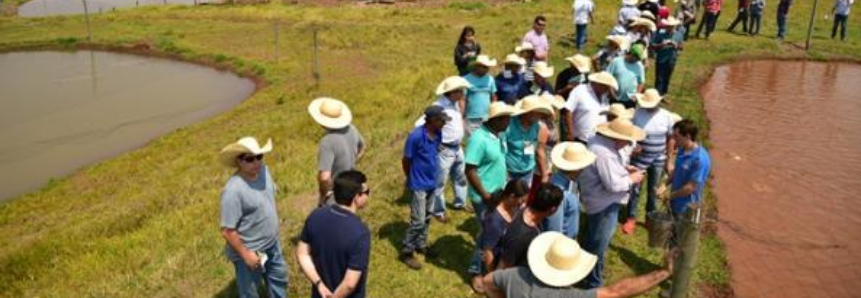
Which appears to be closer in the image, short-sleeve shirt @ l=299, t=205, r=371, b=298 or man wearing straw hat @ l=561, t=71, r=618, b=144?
short-sleeve shirt @ l=299, t=205, r=371, b=298

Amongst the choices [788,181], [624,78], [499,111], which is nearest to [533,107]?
[499,111]

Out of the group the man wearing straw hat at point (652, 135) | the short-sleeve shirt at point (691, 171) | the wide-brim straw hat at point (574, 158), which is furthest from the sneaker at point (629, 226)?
the wide-brim straw hat at point (574, 158)

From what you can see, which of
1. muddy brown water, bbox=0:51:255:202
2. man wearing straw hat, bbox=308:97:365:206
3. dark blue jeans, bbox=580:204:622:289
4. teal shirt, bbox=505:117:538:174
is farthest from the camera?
muddy brown water, bbox=0:51:255:202

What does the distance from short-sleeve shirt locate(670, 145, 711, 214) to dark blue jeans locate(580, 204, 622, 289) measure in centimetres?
89

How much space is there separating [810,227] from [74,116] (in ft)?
64.3

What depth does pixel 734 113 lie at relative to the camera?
12883mm

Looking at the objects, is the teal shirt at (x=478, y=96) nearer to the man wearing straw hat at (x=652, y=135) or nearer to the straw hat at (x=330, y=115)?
the man wearing straw hat at (x=652, y=135)

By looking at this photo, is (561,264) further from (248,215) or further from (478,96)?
(478,96)

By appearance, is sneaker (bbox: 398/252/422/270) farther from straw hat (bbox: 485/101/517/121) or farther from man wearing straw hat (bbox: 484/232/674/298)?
man wearing straw hat (bbox: 484/232/674/298)

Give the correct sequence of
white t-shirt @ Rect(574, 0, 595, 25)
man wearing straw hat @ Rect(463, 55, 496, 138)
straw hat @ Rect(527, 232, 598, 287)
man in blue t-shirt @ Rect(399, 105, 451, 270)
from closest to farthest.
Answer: straw hat @ Rect(527, 232, 598, 287), man in blue t-shirt @ Rect(399, 105, 451, 270), man wearing straw hat @ Rect(463, 55, 496, 138), white t-shirt @ Rect(574, 0, 595, 25)

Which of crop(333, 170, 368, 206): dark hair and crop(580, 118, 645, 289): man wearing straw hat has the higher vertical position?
crop(333, 170, 368, 206): dark hair

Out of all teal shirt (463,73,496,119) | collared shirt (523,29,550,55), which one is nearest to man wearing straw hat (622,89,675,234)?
teal shirt (463,73,496,119)

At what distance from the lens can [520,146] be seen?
655cm

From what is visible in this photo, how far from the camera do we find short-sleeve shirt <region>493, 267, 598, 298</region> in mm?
3809
